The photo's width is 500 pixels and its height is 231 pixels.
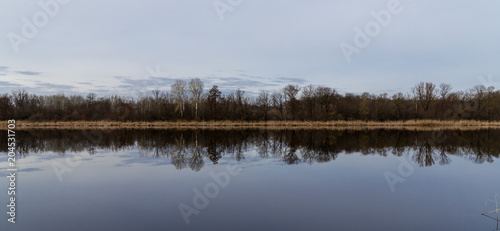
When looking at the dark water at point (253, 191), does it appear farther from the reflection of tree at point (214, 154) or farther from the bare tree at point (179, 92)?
the bare tree at point (179, 92)

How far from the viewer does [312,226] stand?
235 inches

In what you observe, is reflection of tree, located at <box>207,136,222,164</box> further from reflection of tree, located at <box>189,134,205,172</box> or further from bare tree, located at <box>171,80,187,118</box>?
bare tree, located at <box>171,80,187,118</box>

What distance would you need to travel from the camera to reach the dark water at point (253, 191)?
621 centimetres

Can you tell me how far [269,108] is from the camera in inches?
2005

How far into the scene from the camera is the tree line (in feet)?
148

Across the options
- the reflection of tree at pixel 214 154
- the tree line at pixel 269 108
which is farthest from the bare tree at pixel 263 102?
the reflection of tree at pixel 214 154

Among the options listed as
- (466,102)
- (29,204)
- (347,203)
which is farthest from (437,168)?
(466,102)

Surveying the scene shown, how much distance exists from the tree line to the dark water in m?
30.5

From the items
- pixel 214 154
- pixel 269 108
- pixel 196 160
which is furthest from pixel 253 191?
pixel 269 108

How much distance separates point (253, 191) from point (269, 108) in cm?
4258

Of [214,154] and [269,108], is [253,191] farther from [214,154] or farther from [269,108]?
[269,108]

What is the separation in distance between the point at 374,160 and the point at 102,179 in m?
10.4

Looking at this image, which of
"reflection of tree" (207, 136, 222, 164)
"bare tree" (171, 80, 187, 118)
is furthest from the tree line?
"reflection of tree" (207, 136, 222, 164)

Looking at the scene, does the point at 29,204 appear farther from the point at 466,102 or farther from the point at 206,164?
the point at 466,102
